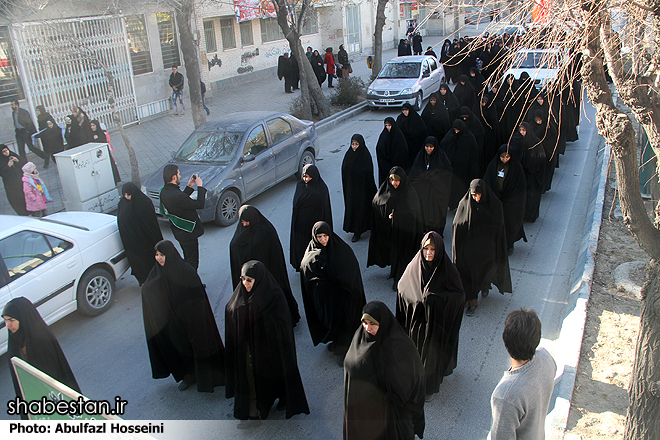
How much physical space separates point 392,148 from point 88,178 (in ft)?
17.2

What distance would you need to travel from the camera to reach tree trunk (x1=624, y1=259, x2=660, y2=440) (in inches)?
143

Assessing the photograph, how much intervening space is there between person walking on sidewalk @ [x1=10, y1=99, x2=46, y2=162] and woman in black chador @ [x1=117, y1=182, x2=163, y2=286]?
269 inches

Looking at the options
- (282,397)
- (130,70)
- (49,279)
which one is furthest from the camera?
(130,70)

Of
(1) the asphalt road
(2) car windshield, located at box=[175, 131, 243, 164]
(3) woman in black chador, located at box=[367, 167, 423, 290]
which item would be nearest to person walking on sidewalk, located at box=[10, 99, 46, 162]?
(2) car windshield, located at box=[175, 131, 243, 164]

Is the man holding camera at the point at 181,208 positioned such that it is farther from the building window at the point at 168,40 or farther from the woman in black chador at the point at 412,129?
the building window at the point at 168,40

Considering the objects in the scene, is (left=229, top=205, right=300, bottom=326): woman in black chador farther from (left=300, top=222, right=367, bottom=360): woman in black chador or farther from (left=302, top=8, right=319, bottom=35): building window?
(left=302, top=8, right=319, bottom=35): building window

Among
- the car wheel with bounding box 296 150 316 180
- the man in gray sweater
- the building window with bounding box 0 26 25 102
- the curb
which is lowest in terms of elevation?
the curb

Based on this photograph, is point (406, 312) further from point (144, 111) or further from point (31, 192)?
point (144, 111)

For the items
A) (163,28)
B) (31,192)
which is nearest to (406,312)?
(31,192)

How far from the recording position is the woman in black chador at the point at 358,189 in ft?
27.9

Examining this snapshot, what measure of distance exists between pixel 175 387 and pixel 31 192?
213 inches

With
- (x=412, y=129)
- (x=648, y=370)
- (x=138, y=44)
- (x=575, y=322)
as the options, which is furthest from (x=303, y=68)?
(x=648, y=370)

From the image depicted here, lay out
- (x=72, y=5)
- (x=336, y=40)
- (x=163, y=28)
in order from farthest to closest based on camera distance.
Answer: (x=336, y=40)
(x=163, y=28)
(x=72, y=5)

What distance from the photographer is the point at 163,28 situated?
1869 centimetres
